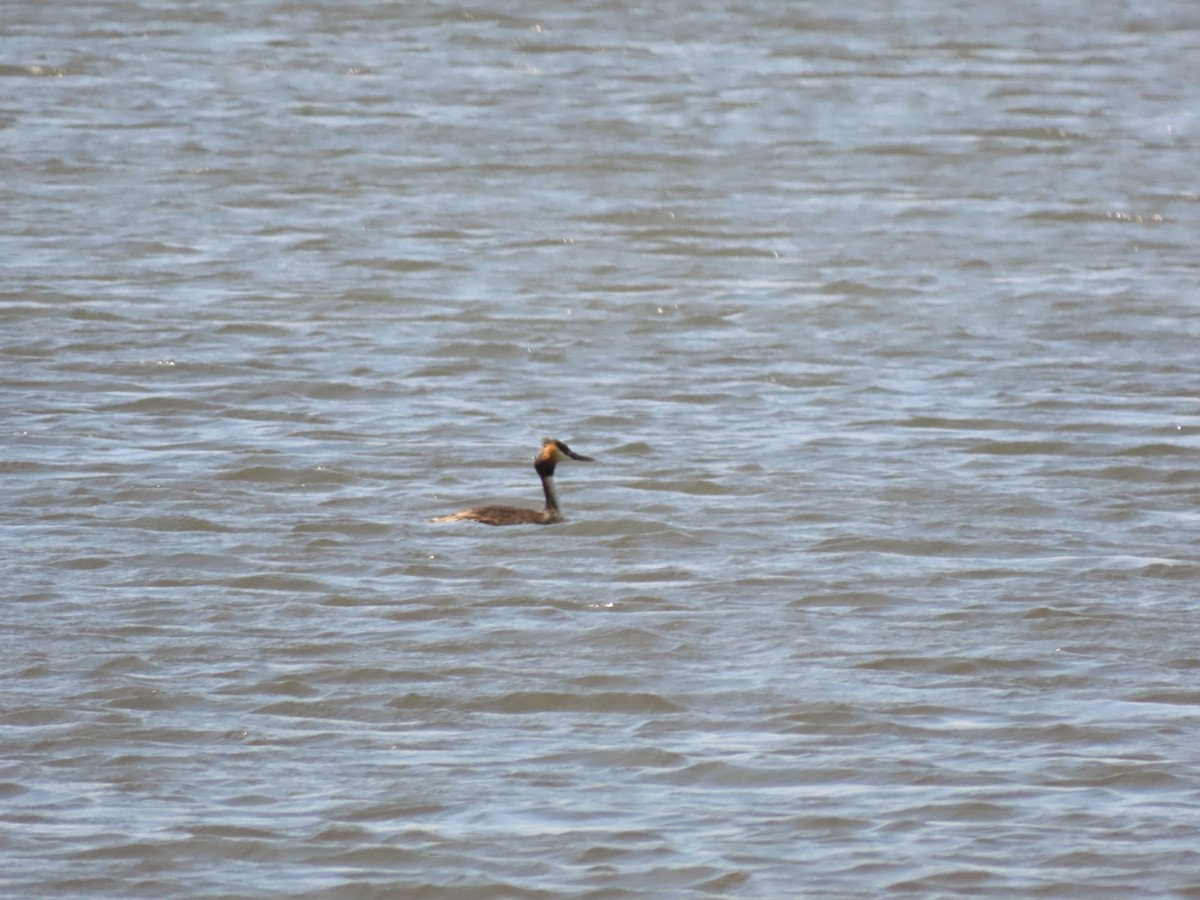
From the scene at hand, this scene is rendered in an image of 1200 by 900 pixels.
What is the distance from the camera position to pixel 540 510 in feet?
34.3

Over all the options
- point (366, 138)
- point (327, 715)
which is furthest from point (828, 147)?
point (327, 715)

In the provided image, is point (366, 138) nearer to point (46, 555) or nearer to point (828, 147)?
point (828, 147)

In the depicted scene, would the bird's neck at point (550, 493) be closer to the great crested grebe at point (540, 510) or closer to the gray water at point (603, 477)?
the great crested grebe at point (540, 510)

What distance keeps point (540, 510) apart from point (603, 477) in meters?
0.73

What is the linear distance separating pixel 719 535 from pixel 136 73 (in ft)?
43.7

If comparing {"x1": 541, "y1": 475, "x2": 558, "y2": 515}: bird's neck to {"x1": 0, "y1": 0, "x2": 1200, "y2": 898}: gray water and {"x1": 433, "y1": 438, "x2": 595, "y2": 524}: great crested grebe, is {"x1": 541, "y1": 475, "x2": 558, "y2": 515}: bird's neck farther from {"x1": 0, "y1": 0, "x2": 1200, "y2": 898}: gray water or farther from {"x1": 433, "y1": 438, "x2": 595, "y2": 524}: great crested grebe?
{"x1": 0, "y1": 0, "x2": 1200, "y2": 898}: gray water

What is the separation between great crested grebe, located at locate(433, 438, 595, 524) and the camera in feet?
33.5

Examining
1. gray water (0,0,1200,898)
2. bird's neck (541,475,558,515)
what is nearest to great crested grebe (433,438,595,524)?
bird's neck (541,475,558,515)

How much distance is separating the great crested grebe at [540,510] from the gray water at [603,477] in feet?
0.65

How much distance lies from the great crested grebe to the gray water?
20cm

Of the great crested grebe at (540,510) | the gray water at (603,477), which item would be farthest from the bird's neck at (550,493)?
the gray water at (603,477)

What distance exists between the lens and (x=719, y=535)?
10078mm

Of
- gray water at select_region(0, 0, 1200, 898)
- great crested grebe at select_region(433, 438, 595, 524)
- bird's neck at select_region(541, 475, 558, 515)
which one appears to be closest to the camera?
gray water at select_region(0, 0, 1200, 898)

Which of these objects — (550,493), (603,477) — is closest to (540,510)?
(550,493)
